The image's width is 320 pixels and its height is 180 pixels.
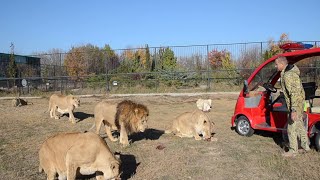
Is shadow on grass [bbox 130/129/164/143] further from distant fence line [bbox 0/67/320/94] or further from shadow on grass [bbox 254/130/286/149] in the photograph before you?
distant fence line [bbox 0/67/320/94]

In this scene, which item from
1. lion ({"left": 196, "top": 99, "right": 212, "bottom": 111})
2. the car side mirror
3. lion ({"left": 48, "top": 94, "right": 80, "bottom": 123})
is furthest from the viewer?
lion ({"left": 196, "top": 99, "right": 212, "bottom": 111})

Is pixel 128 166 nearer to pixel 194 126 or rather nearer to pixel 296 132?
pixel 194 126

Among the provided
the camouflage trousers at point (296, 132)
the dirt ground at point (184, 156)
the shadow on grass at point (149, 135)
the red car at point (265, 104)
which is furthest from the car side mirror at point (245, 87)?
the shadow on grass at point (149, 135)

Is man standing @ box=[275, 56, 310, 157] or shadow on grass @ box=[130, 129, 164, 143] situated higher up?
man standing @ box=[275, 56, 310, 157]

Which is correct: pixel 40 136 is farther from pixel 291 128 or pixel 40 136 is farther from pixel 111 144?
pixel 291 128

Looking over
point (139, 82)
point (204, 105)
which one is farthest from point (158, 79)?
point (204, 105)

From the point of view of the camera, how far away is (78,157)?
205 inches

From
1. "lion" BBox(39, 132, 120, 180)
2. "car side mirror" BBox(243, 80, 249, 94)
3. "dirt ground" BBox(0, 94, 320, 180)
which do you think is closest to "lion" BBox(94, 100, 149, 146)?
"dirt ground" BBox(0, 94, 320, 180)

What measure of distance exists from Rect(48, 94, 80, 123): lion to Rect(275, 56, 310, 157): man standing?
7898mm

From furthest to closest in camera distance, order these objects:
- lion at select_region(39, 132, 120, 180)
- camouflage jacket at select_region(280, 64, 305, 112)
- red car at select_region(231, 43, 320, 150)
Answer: red car at select_region(231, 43, 320, 150) < camouflage jacket at select_region(280, 64, 305, 112) < lion at select_region(39, 132, 120, 180)

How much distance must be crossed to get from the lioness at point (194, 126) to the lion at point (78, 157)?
14.5ft

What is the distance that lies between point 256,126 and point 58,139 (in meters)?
5.71

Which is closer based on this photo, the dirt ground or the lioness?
the dirt ground

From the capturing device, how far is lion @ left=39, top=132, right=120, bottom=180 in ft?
17.0
